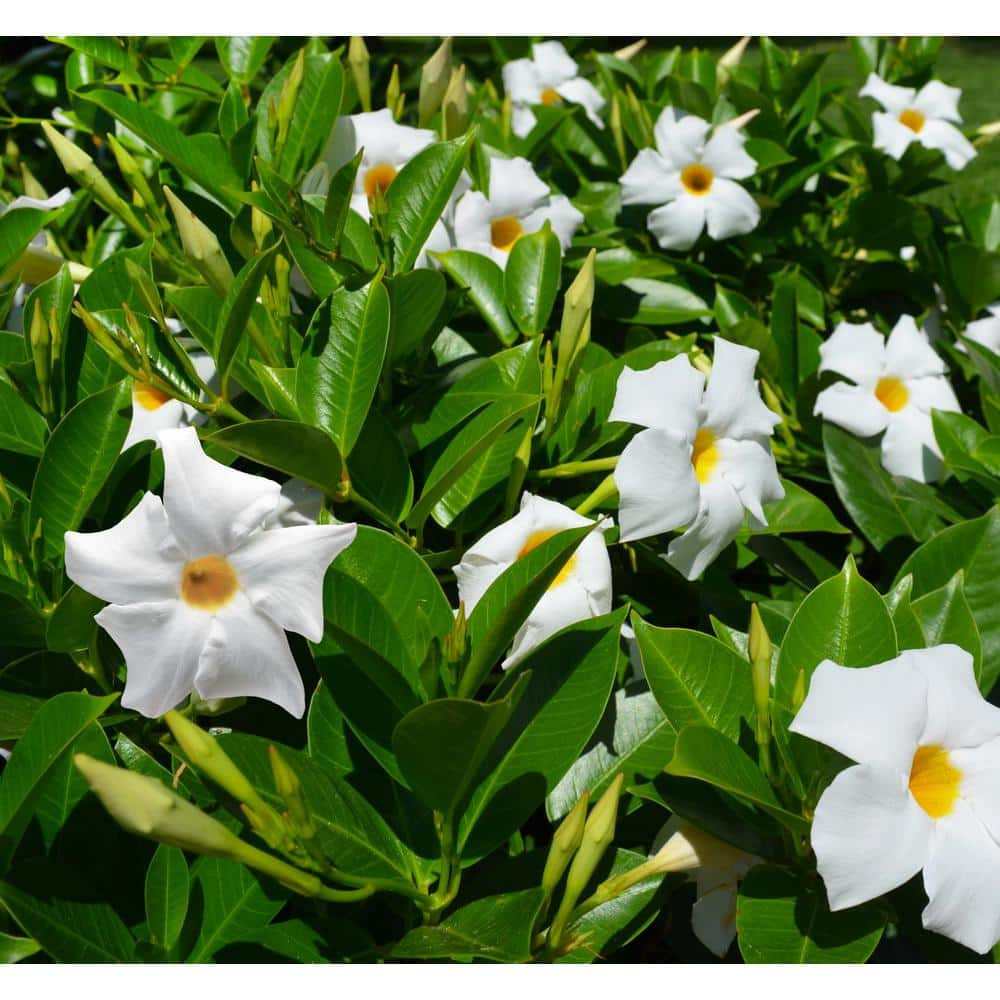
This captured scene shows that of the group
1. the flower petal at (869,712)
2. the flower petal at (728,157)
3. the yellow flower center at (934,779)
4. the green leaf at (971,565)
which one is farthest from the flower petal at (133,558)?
the flower petal at (728,157)

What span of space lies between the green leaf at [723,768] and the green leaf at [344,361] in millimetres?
442

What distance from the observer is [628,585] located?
1.35 metres

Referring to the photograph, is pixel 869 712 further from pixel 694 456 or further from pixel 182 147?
pixel 182 147

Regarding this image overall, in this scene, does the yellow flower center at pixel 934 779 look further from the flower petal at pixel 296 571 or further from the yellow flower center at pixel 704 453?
the flower petal at pixel 296 571

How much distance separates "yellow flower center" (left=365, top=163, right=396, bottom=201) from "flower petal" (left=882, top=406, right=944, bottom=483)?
839mm

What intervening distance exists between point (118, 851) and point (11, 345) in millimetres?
644

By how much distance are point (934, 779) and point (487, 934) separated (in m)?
0.43

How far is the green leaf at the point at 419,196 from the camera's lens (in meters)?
1.30

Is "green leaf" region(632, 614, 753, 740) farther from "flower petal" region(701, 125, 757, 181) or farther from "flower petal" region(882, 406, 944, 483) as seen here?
"flower petal" region(701, 125, 757, 181)

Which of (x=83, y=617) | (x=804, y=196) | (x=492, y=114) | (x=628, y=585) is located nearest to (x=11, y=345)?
(x=83, y=617)

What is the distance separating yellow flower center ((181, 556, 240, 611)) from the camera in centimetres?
95

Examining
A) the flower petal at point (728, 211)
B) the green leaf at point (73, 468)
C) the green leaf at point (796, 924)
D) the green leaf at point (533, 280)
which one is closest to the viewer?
the green leaf at point (796, 924)

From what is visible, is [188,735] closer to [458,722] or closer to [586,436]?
[458,722]

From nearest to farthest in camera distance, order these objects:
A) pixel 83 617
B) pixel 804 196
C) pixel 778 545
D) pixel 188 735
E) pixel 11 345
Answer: pixel 188 735, pixel 83 617, pixel 11 345, pixel 778 545, pixel 804 196
